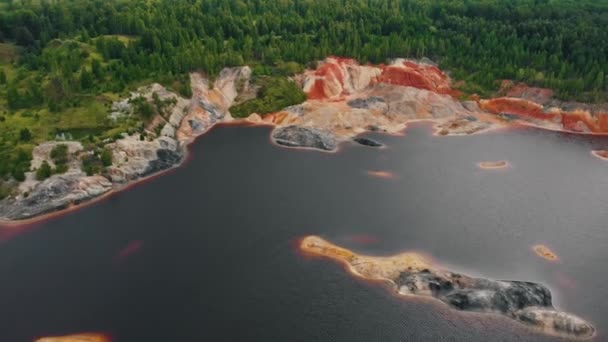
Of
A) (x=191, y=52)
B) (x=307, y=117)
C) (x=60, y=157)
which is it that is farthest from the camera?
(x=191, y=52)

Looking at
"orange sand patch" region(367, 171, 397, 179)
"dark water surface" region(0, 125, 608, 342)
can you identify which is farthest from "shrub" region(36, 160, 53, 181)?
"orange sand patch" region(367, 171, 397, 179)

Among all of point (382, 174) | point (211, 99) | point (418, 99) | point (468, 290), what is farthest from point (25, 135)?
point (418, 99)

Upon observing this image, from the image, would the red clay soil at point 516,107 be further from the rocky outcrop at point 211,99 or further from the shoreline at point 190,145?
the rocky outcrop at point 211,99

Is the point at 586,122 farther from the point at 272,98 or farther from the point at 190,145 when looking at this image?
the point at 190,145

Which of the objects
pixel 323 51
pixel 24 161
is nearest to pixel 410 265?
pixel 24 161

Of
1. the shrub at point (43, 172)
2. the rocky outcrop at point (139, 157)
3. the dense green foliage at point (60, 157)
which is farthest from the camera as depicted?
the rocky outcrop at point (139, 157)

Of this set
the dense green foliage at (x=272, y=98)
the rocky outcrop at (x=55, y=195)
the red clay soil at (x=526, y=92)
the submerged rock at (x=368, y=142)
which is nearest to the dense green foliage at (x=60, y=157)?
the rocky outcrop at (x=55, y=195)

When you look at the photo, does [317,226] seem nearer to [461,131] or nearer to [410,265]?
[410,265]

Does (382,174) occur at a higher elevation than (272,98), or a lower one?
lower
